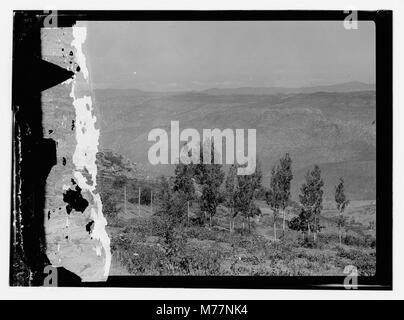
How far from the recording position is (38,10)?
7.91m

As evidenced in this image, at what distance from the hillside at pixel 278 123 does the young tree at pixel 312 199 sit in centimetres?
10

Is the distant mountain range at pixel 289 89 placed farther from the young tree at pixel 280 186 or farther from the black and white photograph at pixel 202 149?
the young tree at pixel 280 186

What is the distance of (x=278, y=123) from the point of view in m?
8.20

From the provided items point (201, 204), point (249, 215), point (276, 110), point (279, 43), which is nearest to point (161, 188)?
point (201, 204)

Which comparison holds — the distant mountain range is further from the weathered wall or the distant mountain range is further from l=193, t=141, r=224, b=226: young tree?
the weathered wall

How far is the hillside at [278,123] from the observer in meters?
8.08

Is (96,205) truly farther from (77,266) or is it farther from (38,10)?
(38,10)

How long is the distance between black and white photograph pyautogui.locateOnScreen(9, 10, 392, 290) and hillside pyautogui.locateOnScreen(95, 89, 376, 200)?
20 mm

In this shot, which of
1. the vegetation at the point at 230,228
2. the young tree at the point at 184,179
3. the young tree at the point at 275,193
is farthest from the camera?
the young tree at the point at 275,193

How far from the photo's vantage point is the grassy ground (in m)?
8.00

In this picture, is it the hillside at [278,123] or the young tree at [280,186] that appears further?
the young tree at [280,186]

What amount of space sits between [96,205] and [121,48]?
2.26 m

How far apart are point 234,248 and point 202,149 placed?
1.49 meters

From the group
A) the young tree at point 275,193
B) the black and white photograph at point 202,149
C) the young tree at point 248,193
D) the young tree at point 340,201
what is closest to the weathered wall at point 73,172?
the black and white photograph at point 202,149
